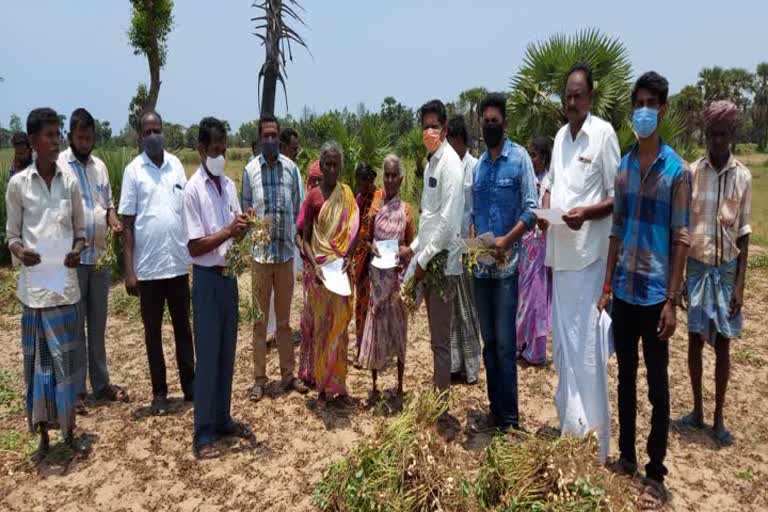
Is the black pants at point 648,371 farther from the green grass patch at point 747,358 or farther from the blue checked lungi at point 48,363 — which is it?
the blue checked lungi at point 48,363

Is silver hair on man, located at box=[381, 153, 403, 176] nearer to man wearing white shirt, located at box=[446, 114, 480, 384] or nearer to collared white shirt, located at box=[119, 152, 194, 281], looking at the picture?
man wearing white shirt, located at box=[446, 114, 480, 384]

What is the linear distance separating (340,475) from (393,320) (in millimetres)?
1654

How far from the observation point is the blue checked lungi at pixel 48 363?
3639mm

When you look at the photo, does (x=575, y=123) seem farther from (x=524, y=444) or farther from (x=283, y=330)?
(x=283, y=330)

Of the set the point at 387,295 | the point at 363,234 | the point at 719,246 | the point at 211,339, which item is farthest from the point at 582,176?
the point at 211,339

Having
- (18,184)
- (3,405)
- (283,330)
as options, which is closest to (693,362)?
(283,330)

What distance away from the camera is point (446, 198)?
377 centimetres

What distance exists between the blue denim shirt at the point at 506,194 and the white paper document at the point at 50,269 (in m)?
2.76

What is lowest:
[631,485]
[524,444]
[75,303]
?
[631,485]

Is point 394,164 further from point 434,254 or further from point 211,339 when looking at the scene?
point 211,339

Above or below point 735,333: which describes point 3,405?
below

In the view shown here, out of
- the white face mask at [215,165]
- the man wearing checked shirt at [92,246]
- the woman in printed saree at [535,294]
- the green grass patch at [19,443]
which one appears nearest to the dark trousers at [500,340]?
the woman in printed saree at [535,294]

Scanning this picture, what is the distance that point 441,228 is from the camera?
148 inches

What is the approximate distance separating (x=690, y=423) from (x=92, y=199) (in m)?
4.93
